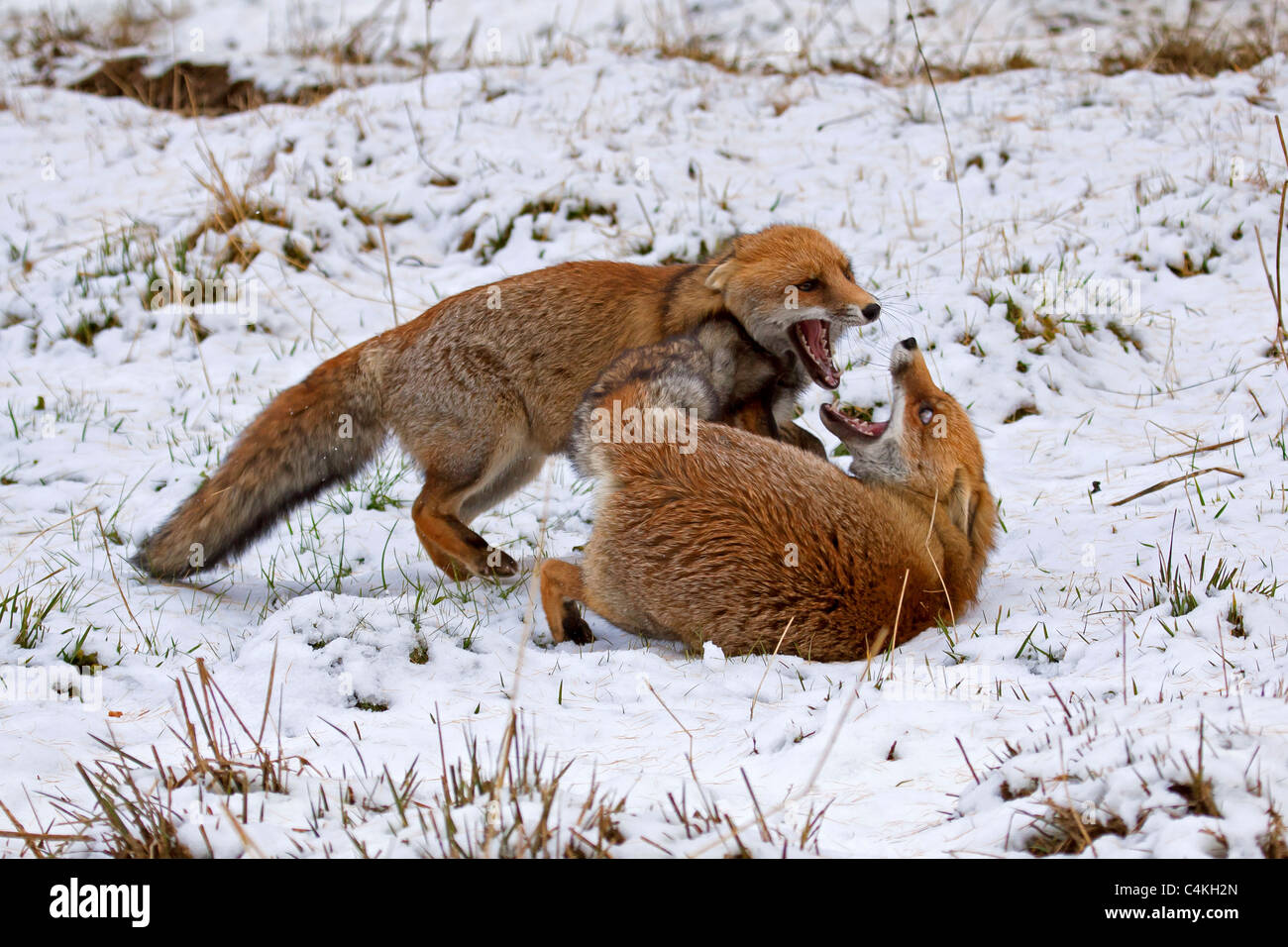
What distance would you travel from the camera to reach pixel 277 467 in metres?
6.02

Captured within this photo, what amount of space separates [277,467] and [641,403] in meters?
Result: 2.30

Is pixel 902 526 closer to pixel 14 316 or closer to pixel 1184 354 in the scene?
pixel 1184 354

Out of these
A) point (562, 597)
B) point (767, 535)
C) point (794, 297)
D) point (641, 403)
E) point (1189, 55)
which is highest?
point (1189, 55)

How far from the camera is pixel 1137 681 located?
3.72 meters

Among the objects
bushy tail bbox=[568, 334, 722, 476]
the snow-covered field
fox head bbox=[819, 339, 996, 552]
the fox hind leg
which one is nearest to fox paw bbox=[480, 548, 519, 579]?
the snow-covered field

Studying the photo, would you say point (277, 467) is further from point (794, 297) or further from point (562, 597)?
point (794, 297)

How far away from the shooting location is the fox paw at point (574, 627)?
511 centimetres

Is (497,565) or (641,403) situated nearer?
(641,403)

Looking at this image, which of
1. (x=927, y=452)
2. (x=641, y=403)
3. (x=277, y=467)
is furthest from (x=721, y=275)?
(x=277, y=467)

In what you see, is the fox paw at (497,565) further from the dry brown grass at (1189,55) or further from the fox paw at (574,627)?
the dry brown grass at (1189,55)

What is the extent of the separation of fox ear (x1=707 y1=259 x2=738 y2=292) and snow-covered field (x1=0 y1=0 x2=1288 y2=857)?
5.29 feet

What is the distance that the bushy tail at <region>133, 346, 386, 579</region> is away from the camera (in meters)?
5.79
